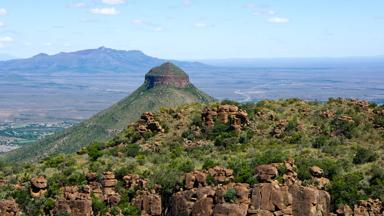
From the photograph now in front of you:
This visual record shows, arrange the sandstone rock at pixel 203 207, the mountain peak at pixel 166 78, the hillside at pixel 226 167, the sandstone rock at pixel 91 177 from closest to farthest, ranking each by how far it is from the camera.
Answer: the hillside at pixel 226 167
the sandstone rock at pixel 203 207
the sandstone rock at pixel 91 177
the mountain peak at pixel 166 78

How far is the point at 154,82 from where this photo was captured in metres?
162

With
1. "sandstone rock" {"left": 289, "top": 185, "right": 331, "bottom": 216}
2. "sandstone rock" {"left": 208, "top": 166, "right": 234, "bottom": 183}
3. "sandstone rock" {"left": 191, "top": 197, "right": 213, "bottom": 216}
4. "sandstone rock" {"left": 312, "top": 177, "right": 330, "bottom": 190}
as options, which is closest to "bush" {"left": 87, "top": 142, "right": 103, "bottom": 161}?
"sandstone rock" {"left": 208, "top": 166, "right": 234, "bottom": 183}

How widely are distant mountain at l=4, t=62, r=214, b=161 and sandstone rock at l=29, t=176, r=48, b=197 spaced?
82779 mm

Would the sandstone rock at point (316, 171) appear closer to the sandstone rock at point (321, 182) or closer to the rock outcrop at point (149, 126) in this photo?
the sandstone rock at point (321, 182)

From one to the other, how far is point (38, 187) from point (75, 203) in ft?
12.8

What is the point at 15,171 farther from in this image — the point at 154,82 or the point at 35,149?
the point at 154,82

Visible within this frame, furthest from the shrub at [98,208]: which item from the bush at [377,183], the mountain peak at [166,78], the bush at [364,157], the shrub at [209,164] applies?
the mountain peak at [166,78]

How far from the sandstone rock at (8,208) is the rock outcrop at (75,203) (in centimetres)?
259

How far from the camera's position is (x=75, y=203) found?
114 feet

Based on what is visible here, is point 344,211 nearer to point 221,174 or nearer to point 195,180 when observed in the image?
point 221,174

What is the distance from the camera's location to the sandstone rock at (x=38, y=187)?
3722 centimetres

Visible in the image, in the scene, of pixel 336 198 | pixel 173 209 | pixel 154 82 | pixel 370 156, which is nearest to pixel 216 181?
pixel 173 209

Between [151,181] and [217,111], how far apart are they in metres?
13.0

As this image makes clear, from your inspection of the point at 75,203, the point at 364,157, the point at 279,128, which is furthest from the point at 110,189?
the point at 364,157
